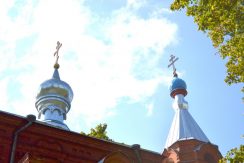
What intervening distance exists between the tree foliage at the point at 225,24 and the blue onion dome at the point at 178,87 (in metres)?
11.8

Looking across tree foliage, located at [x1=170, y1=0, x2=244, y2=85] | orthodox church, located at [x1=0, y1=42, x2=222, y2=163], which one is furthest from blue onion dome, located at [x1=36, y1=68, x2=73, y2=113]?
tree foliage, located at [x1=170, y1=0, x2=244, y2=85]

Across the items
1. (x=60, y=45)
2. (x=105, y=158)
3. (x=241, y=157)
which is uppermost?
(x=60, y=45)

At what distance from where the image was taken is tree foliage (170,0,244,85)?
8.74 meters

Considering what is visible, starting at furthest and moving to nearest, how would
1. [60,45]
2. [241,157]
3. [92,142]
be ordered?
[60,45] < [92,142] < [241,157]

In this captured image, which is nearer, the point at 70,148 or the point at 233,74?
the point at 233,74

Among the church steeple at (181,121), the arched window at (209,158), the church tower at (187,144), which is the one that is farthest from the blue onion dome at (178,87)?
the arched window at (209,158)

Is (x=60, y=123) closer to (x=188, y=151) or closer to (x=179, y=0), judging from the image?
(x=188, y=151)

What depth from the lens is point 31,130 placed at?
11.5 m

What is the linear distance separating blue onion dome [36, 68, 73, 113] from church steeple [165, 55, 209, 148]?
4.90 m

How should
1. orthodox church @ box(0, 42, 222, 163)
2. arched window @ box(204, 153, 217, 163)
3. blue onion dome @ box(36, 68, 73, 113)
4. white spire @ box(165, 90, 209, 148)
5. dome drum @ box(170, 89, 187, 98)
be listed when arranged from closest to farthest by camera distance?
orthodox church @ box(0, 42, 222, 163)
arched window @ box(204, 153, 217, 163)
white spire @ box(165, 90, 209, 148)
blue onion dome @ box(36, 68, 73, 113)
dome drum @ box(170, 89, 187, 98)

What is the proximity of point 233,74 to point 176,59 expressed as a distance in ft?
49.2

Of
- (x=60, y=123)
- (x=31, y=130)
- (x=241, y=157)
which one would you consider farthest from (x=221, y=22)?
(x=60, y=123)

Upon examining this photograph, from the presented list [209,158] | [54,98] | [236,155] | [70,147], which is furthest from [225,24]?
[54,98]

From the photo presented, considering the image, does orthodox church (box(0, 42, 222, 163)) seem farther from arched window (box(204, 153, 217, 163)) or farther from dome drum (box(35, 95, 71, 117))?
dome drum (box(35, 95, 71, 117))
